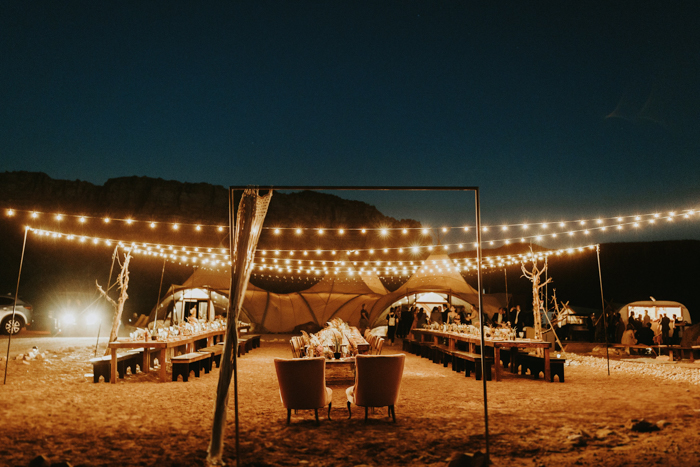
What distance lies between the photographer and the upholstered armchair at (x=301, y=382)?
17.9ft

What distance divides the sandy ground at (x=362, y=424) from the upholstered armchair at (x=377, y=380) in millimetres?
260

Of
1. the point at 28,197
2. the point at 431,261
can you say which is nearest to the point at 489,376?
the point at 431,261

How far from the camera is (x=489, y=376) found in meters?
8.89

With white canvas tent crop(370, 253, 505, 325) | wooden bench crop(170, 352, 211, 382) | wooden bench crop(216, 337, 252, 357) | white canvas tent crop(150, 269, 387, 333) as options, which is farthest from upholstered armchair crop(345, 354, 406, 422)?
white canvas tent crop(150, 269, 387, 333)

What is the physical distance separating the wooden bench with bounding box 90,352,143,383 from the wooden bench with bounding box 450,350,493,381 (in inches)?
250

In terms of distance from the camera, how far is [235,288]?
14.4ft

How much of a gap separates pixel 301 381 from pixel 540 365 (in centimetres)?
540

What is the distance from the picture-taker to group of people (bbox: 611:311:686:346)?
13695 mm

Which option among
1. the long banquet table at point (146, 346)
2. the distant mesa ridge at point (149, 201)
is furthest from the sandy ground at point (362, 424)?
the distant mesa ridge at point (149, 201)

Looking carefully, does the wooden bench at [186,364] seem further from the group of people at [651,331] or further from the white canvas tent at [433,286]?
the group of people at [651,331]

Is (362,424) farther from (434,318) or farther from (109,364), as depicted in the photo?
(434,318)

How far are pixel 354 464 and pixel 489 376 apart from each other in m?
5.42

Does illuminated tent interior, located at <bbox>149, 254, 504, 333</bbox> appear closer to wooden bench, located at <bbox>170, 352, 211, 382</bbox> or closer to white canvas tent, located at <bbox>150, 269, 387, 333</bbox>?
white canvas tent, located at <bbox>150, 269, 387, 333</bbox>

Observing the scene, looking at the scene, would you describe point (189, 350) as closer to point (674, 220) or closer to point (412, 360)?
point (412, 360)
